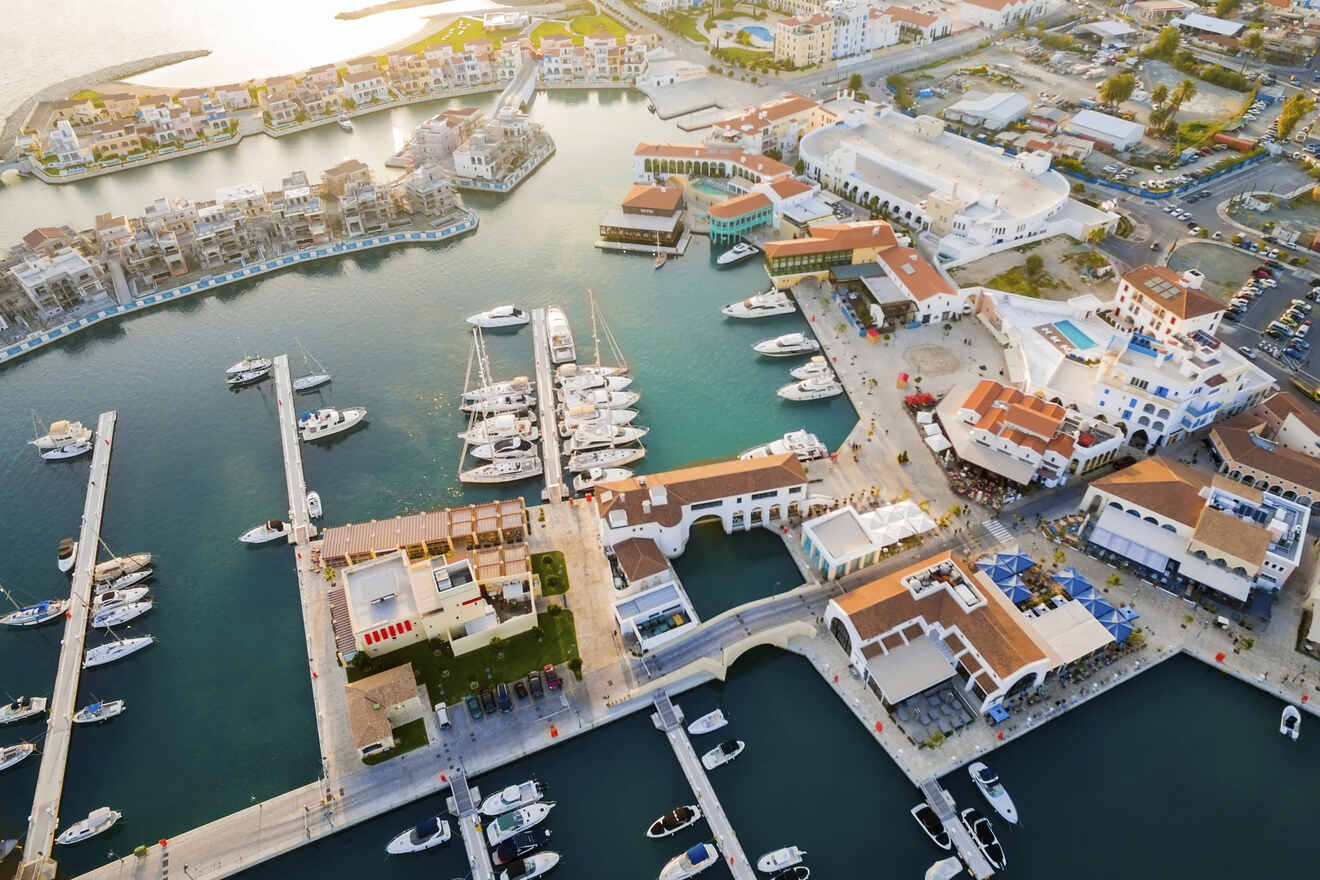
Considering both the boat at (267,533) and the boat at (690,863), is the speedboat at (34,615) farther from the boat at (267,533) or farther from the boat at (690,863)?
the boat at (690,863)

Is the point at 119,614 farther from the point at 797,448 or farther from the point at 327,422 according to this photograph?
the point at 797,448

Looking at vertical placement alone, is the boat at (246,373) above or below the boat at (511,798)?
above

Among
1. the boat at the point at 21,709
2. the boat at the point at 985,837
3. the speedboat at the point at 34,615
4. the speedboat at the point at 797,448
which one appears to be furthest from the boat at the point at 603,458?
the boat at the point at 21,709

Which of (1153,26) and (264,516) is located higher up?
(1153,26)

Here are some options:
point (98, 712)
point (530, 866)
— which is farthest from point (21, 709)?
point (530, 866)

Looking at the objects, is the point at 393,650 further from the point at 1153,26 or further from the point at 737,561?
the point at 1153,26

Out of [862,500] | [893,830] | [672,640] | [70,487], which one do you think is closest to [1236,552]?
[862,500]

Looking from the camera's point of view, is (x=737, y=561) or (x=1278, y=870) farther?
(x=737, y=561)
